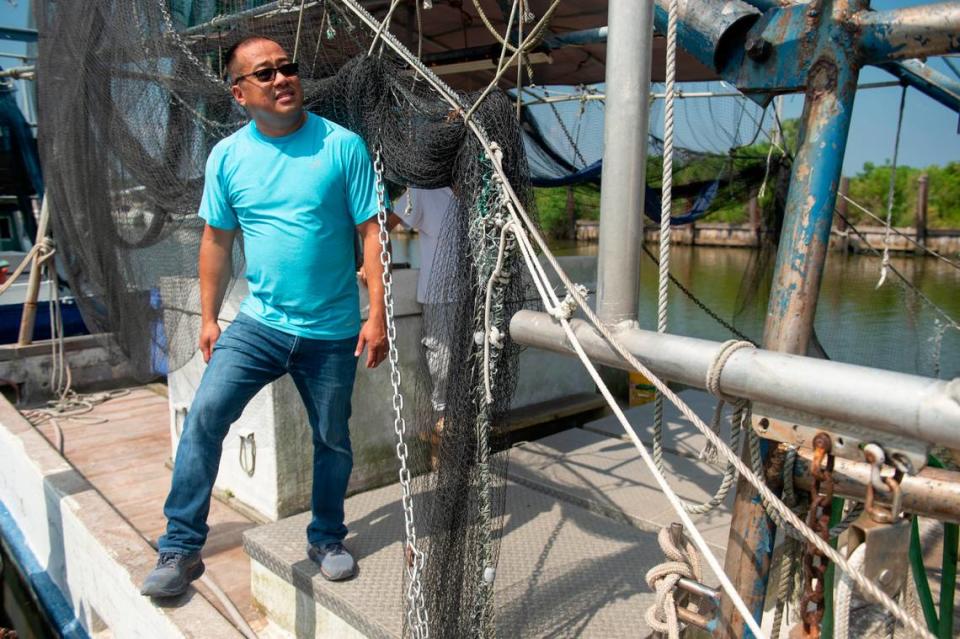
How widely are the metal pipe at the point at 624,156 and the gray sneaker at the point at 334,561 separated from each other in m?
1.54

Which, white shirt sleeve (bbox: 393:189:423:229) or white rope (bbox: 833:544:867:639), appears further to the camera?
white shirt sleeve (bbox: 393:189:423:229)

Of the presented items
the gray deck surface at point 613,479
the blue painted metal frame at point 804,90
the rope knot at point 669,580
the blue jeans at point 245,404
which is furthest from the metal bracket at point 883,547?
the blue jeans at point 245,404

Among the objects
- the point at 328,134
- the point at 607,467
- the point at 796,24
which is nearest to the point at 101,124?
the point at 328,134

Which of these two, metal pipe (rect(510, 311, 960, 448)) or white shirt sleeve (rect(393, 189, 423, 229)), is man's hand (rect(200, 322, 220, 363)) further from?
metal pipe (rect(510, 311, 960, 448))

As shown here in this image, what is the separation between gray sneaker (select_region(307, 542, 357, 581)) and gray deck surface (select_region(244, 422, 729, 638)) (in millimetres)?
36

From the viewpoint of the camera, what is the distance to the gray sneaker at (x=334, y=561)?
2.66m

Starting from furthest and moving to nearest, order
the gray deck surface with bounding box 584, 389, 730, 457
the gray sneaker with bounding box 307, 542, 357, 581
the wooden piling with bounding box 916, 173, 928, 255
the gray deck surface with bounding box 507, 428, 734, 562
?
the wooden piling with bounding box 916, 173, 928, 255
the gray deck surface with bounding box 584, 389, 730, 457
the gray deck surface with bounding box 507, 428, 734, 562
the gray sneaker with bounding box 307, 542, 357, 581

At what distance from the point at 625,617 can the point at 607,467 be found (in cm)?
143

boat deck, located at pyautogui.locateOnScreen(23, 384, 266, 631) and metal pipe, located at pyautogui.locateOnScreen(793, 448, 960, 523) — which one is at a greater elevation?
metal pipe, located at pyautogui.locateOnScreen(793, 448, 960, 523)

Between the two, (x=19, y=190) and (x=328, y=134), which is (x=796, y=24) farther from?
(x=19, y=190)


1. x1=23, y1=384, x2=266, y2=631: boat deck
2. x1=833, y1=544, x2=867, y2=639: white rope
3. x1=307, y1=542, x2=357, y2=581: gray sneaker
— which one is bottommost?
x1=23, y1=384, x2=266, y2=631: boat deck

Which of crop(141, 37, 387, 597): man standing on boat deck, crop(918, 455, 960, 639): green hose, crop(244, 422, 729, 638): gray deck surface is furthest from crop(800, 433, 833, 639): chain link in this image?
crop(141, 37, 387, 597): man standing on boat deck

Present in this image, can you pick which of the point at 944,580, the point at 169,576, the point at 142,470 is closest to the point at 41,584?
the point at 142,470

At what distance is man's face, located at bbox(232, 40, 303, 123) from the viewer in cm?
245
